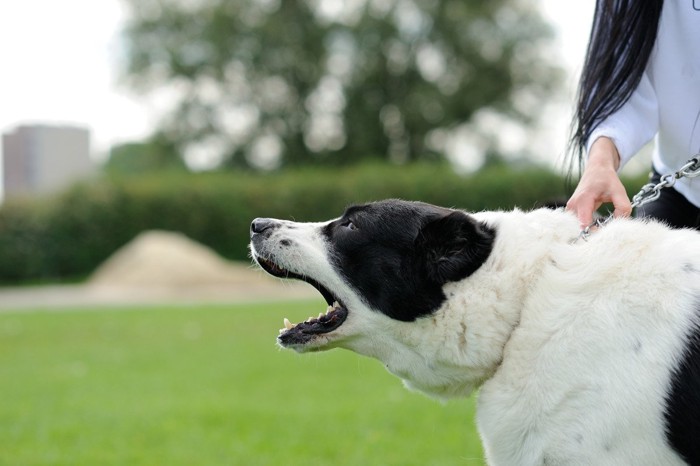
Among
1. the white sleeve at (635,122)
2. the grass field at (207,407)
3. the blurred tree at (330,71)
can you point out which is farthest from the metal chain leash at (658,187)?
the blurred tree at (330,71)

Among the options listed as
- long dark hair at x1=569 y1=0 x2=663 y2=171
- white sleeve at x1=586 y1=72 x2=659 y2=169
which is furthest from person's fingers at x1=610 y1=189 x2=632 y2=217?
long dark hair at x1=569 y1=0 x2=663 y2=171

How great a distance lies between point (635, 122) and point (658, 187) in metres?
0.26

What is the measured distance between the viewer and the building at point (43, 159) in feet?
93.6

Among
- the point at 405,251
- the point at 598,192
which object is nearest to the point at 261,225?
the point at 405,251

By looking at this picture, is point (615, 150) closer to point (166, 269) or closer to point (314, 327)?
point (314, 327)

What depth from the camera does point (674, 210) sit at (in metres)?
3.27

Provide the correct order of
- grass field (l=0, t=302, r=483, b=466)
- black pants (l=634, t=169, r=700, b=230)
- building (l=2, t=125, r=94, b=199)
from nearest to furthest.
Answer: black pants (l=634, t=169, r=700, b=230)
grass field (l=0, t=302, r=483, b=466)
building (l=2, t=125, r=94, b=199)

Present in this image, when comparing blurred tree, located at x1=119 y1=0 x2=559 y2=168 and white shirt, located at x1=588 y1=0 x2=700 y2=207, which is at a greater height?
white shirt, located at x1=588 y1=0 x2=700 y2=207

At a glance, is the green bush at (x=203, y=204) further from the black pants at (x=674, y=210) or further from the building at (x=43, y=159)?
the black pants at (x=674, y=210)

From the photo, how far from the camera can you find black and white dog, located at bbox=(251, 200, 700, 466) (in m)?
2.50

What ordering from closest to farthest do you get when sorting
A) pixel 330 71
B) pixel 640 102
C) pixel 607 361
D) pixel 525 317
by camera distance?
pixel 607 361
pixel 525 317
pixel 640 102
pixel 330 71

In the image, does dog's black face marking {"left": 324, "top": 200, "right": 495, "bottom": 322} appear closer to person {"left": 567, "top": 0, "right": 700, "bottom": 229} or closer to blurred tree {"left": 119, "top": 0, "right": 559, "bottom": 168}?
person {"left": 567, "top": 0, "right": 700, "bottom": 229}

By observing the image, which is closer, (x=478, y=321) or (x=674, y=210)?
(x=478, y=321)

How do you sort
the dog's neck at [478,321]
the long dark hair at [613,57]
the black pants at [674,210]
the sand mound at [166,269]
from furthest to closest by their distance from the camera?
the sand mound at [166,269] < the black pants at [674,210] < the long dark hair at [613,57] < the dog's neck at [478,321]
